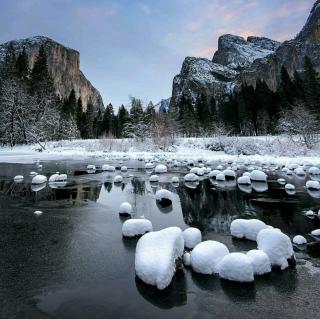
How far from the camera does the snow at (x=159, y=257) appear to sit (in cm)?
390

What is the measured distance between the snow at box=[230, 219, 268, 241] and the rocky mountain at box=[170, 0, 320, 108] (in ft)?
265

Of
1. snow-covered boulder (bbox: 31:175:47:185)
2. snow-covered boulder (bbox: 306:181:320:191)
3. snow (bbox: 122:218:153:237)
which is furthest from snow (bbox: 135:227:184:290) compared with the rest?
snow-covered boulder (bbox: 31:175:47:185)

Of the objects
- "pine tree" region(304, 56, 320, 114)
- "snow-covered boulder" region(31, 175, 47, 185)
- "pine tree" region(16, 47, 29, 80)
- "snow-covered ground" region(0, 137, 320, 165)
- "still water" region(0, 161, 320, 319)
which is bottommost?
"still water" region(0, 161, 320, 319)

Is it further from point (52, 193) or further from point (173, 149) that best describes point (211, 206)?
point (173, 149)

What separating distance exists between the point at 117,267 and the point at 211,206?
4725 mm

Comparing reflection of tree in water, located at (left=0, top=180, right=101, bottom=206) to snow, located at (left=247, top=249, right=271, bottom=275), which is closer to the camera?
snow, located at (left=247, top=249, right=271, bottom=275)

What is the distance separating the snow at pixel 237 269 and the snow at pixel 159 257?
73 centimetres

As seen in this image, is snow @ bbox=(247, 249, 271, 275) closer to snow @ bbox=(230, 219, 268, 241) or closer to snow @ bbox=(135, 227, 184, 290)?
snow @ bbox=(135, 227, 184, 290)

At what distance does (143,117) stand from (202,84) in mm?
102873

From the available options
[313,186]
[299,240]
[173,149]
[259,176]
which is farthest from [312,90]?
[299,240]

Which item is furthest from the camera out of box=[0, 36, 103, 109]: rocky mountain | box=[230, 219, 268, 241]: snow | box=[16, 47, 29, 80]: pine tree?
box=[0, 36, 103, 109]: rocky mountain

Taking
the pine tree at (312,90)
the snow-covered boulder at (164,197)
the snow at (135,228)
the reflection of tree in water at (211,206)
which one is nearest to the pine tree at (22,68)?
the pine tree at (312,90)

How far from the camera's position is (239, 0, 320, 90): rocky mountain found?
113850 mm

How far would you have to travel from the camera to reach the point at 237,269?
402cm
